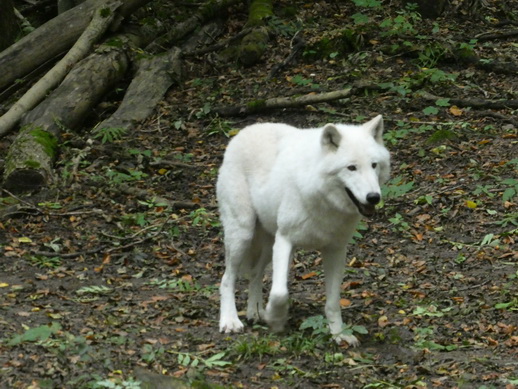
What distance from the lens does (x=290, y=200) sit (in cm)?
667

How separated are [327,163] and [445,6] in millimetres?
9281

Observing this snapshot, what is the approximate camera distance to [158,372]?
5723mm

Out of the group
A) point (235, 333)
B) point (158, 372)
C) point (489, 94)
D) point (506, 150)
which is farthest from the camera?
point (489, 94)

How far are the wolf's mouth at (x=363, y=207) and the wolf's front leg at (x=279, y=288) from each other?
0.75m

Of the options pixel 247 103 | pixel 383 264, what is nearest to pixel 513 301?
pixel 383 264

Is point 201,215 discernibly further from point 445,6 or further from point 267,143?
point 445,6

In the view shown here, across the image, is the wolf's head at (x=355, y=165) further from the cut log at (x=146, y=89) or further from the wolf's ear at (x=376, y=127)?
the cut log at (x=146, y=89)

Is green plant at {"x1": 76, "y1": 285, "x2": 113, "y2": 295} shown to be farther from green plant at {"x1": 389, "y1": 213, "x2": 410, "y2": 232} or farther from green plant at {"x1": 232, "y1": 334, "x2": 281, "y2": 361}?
green plant at {"x1": 389, "y1": 213, "x2": 410, "y2": 232}

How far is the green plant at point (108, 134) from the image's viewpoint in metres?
11.6

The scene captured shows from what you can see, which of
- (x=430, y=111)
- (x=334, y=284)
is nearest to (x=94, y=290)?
A: (x=334, y=284)

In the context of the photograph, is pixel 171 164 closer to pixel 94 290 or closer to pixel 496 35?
pixel 94 290

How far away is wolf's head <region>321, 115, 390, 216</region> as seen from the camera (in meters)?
6.08

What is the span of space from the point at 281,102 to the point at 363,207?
6250 mm

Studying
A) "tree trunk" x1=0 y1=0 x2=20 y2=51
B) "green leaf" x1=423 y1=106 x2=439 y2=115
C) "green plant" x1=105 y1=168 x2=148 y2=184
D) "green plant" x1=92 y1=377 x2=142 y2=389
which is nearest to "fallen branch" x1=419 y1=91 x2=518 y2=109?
"green leaf" x1=423 y1=106 x2=439 y2=115
